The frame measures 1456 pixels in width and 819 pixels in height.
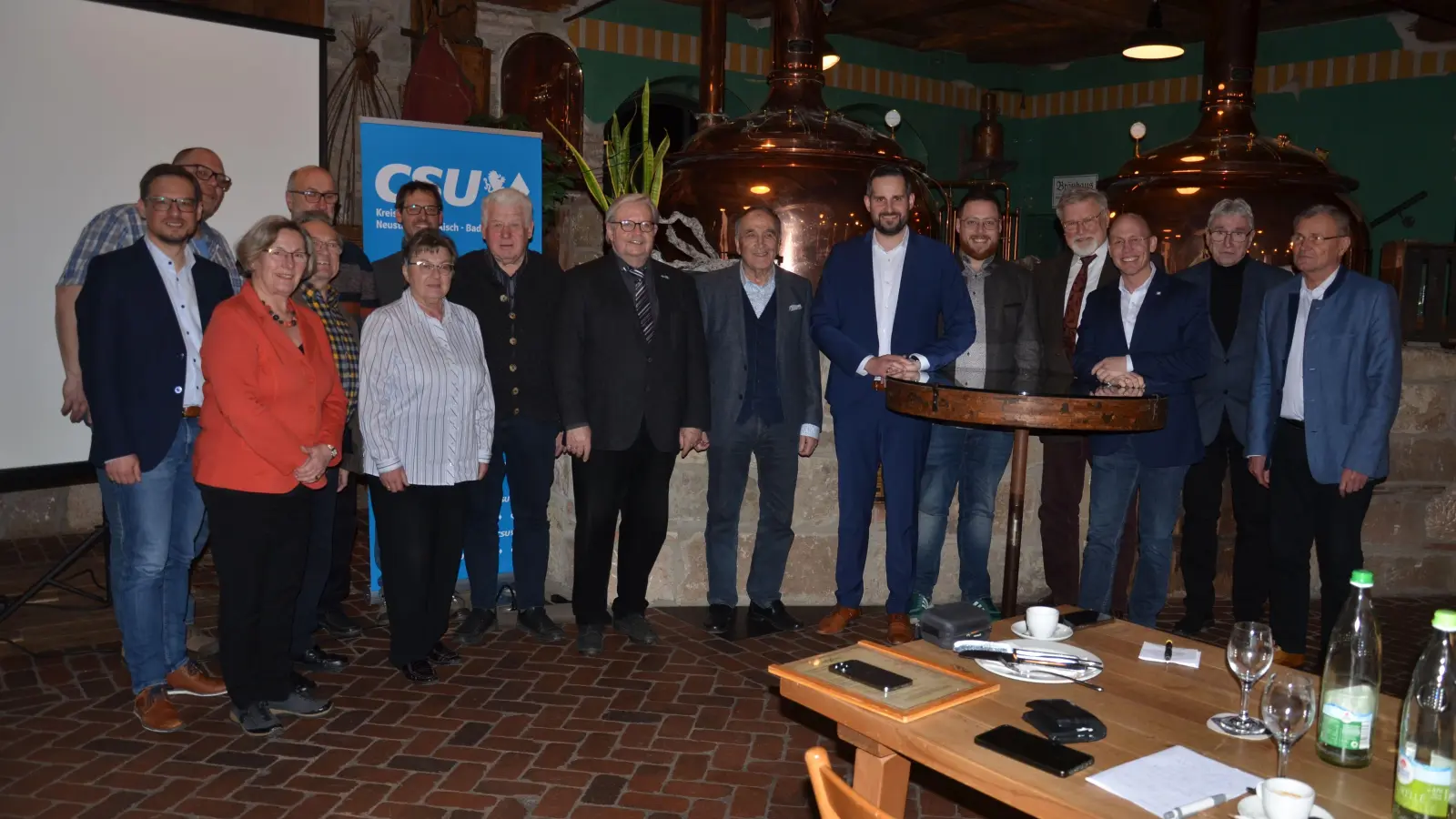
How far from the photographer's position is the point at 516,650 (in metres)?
4.65

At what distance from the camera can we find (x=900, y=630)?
477 cm

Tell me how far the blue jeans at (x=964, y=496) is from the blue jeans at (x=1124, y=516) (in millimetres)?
488

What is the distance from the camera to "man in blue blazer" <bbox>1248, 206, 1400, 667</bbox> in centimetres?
419

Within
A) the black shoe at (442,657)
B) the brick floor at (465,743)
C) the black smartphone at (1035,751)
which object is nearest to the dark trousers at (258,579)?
the brick floor at (465,743)

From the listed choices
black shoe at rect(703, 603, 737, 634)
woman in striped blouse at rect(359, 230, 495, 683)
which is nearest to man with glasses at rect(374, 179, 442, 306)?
woman in striped blouse at rect(359, 230, 495, 683)

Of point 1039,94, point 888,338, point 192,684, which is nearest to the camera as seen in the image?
point 192,684

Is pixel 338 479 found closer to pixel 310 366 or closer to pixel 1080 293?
pixel 310 366

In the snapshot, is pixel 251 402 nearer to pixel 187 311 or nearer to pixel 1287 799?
pixel 187 311

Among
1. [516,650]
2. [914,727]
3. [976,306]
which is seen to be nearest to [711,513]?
[516,650]

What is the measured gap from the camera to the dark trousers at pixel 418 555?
4.18m

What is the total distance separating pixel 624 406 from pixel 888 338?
1.18 metres

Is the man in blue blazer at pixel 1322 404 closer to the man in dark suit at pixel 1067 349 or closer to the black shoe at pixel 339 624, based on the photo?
the man in dark suit at pixel 1067 349

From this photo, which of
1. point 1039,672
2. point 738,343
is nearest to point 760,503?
point 738,343

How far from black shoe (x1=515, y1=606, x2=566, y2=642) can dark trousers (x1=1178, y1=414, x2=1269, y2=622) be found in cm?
294
